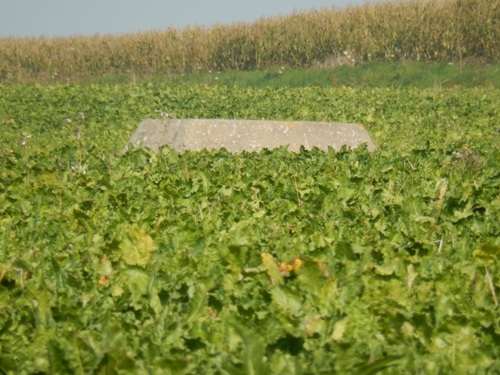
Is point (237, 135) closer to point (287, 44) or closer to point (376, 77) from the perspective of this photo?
point (376, 77)

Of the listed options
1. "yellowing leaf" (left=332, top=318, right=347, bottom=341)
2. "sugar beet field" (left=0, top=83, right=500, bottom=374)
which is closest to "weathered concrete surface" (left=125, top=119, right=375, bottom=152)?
"sugar beet field" (left=0, top=83, right=500, bottom=374)

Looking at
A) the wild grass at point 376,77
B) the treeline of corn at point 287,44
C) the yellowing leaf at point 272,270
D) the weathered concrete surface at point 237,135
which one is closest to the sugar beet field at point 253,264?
the yellowing leaf at point 272,270

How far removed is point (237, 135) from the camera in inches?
380

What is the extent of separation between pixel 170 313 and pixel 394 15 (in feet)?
99.8

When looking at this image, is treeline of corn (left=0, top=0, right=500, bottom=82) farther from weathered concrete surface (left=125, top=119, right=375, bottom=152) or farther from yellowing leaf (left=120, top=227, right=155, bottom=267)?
yellowing leaf (left=120, top=227, right=155, bottom=267)

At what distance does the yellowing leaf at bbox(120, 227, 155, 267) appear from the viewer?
11.5 ft

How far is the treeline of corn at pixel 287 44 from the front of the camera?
30141 mm

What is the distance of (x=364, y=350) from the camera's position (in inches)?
98.5

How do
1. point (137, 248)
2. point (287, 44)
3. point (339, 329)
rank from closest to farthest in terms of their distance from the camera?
point (339, 329), point (137, 248), point (287, 44)

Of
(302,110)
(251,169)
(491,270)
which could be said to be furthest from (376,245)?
(302,110)

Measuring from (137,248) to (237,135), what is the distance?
6194 millimetres

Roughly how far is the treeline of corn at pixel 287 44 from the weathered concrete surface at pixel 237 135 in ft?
66.2

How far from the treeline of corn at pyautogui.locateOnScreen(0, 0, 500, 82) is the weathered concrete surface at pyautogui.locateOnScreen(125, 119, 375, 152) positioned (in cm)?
2018

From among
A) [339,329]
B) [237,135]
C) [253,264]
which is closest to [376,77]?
[237,135]
